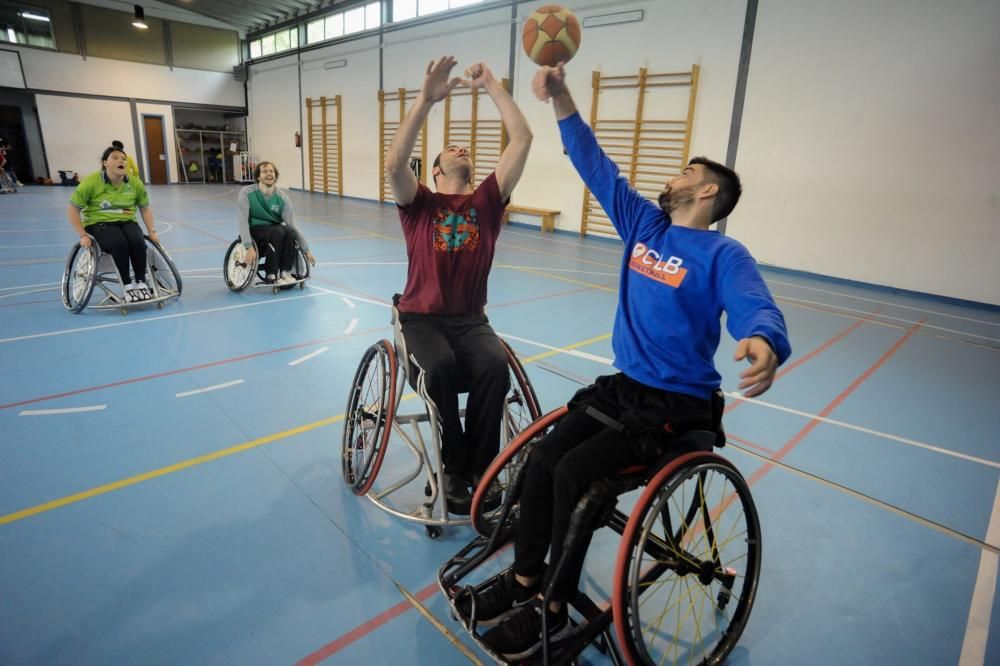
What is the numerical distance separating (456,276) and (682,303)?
3.17 ft

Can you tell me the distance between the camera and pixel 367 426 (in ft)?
7.69

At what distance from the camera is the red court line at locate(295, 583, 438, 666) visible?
4.96 ft

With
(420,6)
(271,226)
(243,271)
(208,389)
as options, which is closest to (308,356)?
(208,389)

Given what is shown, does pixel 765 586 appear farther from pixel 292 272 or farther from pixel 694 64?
pixel 694 64

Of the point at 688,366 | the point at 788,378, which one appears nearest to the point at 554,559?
the point at 688,366

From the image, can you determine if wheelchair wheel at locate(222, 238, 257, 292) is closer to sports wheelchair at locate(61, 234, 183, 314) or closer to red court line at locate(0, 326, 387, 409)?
sports wheelchair at locate(61, 234, 183, 314)

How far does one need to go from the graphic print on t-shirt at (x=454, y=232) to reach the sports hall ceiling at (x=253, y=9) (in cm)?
1441

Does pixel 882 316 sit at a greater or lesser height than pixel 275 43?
lesser

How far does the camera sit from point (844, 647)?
1.65 m

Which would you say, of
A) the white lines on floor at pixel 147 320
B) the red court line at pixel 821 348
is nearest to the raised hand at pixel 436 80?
the red court line at pixel 821 348

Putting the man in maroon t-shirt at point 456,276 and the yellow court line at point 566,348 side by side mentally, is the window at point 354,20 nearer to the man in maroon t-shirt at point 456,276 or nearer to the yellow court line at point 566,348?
the yellow court line at point 566,348

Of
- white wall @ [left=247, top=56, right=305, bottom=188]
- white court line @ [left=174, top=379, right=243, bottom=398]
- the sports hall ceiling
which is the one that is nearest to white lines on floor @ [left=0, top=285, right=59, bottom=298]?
white court line @ [left=174, top=379, right=243, bottom=398]

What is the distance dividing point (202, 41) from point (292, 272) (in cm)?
1641

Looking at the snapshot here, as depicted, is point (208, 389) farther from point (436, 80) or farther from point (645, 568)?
point (645, 568)
